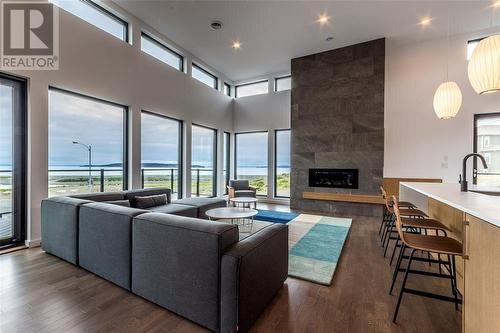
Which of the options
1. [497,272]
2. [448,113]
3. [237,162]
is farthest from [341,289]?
[237,162]

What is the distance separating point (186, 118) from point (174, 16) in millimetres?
2270

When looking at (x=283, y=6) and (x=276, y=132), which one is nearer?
(x=283, y=6)

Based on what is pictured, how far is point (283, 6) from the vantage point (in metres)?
4.12

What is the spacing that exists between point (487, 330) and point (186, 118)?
5970 millimetres

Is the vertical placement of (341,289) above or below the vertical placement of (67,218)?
below

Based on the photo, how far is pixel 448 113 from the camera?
3.17m

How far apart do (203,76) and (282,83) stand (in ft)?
8.19

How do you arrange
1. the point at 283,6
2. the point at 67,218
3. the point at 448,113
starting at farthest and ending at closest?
1. the point at 283,6
2. the point at 448,113
3. the point at 67,218

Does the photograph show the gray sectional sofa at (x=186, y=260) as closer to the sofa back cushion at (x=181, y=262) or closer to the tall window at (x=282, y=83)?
the sofa back cushion at (x=181, y=262)

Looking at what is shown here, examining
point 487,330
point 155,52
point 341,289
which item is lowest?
point 341,289

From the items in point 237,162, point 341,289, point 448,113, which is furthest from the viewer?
point 237,162

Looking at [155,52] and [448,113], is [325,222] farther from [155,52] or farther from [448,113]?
[155,52]

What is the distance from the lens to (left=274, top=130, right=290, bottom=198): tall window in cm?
709

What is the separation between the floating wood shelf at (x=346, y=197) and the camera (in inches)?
208
